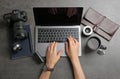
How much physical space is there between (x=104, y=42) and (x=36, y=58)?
1.18ft

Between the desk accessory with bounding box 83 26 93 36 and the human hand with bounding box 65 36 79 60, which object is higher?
the desk accessory with bounding box 83 26 93 36

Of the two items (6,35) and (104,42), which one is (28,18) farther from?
(104,42)

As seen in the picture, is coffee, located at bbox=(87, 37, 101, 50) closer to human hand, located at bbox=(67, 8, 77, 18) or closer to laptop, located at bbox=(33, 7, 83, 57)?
laptop, located at bbox=(33, 7, 83, 57)

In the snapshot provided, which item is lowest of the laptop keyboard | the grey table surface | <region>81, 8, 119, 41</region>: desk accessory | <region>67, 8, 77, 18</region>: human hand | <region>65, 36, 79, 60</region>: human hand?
the grey table surface

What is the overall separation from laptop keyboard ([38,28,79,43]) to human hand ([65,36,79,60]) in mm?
24

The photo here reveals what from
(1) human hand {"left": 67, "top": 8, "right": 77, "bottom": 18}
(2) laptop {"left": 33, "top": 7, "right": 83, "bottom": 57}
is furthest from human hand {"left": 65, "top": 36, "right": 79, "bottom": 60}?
(1) human hand {"left": 67, "top": 8, "right": 77, "bottom": 18}

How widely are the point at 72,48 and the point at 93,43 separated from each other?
0.36 feet

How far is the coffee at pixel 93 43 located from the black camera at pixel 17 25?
33 centimetres

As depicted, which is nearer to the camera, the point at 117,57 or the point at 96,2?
the point at 117,57

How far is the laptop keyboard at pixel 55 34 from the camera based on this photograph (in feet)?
4.14

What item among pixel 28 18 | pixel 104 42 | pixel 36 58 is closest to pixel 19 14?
pixel 28 18

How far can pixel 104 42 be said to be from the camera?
4.18 ft

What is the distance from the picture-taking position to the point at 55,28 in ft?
4.19

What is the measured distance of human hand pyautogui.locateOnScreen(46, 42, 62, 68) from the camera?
1.21 meters
